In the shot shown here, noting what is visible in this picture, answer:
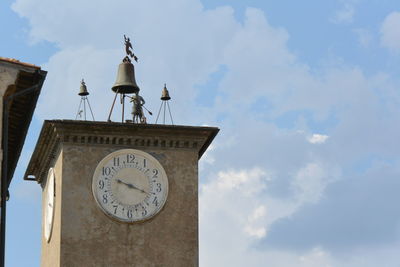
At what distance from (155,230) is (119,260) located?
4.22 ft

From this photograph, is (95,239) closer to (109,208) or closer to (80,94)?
(109,208)

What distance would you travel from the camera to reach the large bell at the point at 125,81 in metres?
38.0

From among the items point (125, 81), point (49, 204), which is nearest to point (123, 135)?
point (125, 81)

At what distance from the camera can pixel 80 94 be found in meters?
38.1

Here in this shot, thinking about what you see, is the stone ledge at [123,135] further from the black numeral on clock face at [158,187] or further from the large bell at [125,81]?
the large bell at [125,81]

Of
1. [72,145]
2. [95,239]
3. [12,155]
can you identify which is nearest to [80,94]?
[72,145]

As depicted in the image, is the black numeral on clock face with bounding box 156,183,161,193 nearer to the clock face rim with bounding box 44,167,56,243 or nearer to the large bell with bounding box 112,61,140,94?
the clock face rim with bounding box 44,167,56,243

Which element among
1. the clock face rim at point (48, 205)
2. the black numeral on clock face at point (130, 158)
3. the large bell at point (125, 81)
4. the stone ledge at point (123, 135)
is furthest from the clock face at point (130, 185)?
the large bell at point (125, 81)

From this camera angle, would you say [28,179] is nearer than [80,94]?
No

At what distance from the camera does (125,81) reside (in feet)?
125

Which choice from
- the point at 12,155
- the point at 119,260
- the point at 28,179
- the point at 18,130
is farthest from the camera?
the point at 28,179

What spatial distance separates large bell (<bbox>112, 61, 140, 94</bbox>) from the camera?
38.0 meters

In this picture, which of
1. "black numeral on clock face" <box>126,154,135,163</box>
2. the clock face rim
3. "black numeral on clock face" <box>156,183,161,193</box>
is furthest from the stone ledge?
"black numeral on clock face" <box>156,183,161,193</box>

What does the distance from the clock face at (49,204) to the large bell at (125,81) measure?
2904 millimetres
